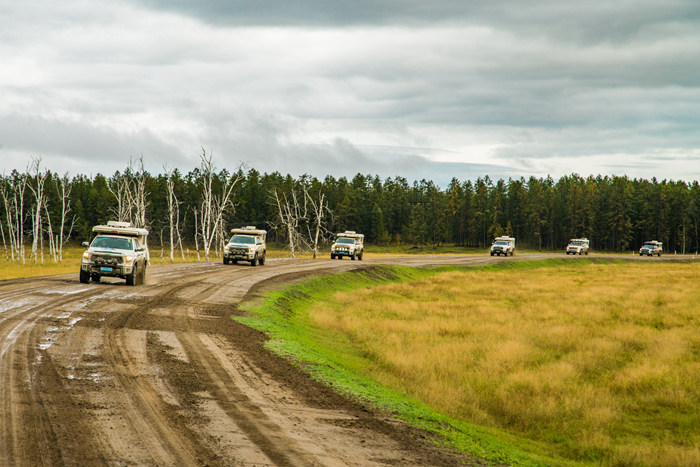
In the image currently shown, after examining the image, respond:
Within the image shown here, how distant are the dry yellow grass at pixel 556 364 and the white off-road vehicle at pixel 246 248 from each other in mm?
11134

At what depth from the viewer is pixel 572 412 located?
390 inches

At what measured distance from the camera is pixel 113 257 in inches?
791

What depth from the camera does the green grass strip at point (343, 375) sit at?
277 inches

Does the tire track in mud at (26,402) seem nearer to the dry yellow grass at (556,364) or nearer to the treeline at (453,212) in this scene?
the dry yellow grass at (556,364)

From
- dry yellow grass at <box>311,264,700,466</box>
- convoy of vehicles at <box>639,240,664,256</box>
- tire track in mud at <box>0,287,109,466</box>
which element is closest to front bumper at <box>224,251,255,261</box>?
dry yellow grass at <box>311,264,700,466</box>

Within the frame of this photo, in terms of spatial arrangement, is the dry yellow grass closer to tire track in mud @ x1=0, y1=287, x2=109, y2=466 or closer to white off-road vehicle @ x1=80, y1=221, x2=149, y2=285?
tire track in mud @ x1=0, y1=287, x2=109, y2=466

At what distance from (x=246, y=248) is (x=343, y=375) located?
1007 inches

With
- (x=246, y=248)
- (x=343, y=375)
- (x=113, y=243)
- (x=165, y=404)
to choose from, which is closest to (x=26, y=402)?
(x=165, y=404)

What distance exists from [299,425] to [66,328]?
7134 mm

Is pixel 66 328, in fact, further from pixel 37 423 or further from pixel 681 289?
pixel 681 289

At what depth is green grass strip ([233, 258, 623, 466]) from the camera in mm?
7039

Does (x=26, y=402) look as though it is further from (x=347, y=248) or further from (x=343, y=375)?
(x=347, y=248)

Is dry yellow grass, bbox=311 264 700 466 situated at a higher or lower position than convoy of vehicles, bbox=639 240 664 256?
lower

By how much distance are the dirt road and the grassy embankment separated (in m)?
1.04
